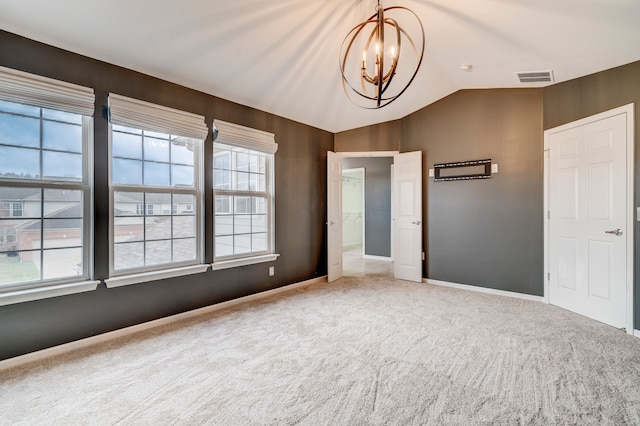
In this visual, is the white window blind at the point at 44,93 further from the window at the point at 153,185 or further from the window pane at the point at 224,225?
the window pane at the point at 224,225

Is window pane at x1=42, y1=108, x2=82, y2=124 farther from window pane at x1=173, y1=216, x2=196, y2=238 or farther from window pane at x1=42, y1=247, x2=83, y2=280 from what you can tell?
window pane at x1=173, y1=216, x2=196, y2=238

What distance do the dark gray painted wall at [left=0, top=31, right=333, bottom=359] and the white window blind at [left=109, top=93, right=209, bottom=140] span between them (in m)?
0.10

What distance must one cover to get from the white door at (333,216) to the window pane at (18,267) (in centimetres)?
341

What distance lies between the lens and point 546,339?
2.70 metres

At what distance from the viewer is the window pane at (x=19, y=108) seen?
2318 mm

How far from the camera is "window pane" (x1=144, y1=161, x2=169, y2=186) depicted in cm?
304

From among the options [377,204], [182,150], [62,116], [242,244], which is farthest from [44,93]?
[377,204]

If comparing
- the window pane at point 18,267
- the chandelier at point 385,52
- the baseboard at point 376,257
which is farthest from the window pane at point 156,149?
the baseboard at point 376,257

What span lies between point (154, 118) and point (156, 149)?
0.32 metres

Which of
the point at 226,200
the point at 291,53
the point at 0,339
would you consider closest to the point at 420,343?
the point at 226,200

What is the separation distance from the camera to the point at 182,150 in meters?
3.32

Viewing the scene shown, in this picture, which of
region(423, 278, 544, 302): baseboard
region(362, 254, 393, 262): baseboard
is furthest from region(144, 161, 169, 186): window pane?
region(362, 254, 393, 262): baseboard

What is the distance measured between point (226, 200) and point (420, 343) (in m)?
2.65

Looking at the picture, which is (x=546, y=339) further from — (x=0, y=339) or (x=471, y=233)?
(x=0, y=339)
